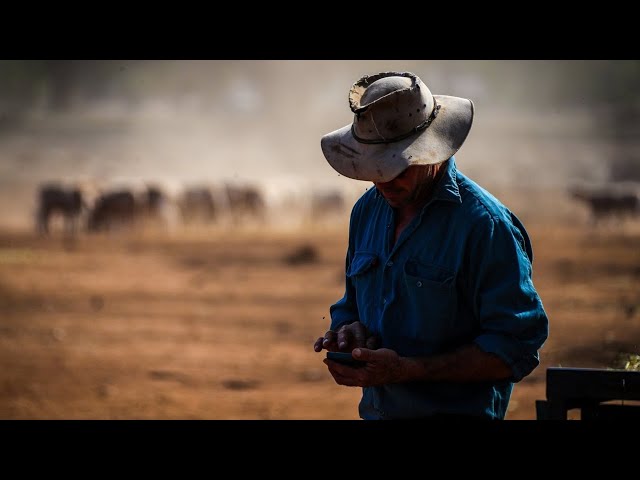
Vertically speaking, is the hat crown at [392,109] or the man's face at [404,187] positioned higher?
the hat crown at [392,109]

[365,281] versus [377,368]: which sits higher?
[365,281]

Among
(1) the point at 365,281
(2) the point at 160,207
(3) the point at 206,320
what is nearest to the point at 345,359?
(1) the point at 365,281

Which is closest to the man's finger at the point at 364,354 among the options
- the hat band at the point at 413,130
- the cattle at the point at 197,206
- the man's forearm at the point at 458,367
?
the man's forearm at the point at 458,367

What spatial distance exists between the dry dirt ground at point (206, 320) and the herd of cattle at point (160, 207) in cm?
100

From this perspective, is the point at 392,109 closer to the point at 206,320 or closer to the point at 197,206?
the point at 206,320

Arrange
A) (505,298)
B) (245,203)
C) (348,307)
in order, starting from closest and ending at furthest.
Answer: (505,298)
(348,307)
(245,203)

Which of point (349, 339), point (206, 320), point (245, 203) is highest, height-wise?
point (245, 203)

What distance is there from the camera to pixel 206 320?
1296cm

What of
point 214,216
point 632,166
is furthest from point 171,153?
point 632,166

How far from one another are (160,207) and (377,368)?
22085 mm

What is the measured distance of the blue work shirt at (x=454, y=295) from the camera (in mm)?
2342

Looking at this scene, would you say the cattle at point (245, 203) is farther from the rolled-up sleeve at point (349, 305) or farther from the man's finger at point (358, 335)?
the man's finger at point (358, 335)

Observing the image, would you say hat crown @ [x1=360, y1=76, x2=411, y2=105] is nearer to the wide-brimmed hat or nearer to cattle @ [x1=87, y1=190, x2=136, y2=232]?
the wide-brimmed hat

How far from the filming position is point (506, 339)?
233 centimetres
